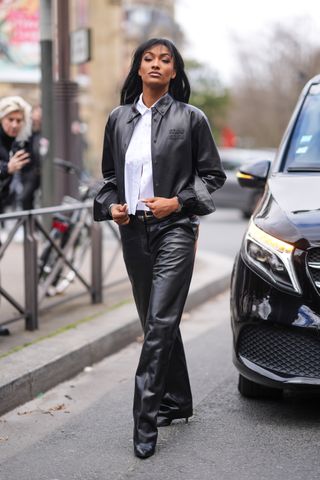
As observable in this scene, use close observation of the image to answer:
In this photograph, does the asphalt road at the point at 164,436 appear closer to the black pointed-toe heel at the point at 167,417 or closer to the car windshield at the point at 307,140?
the black pointed-toe heel at the point at 167,417

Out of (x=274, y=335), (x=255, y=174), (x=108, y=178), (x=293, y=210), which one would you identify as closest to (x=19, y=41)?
(x=255, y=174)

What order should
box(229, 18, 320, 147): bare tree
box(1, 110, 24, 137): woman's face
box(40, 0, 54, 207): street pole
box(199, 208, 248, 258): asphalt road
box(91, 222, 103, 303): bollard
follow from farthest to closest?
1. box(229, 18, 320, 147): bare tree
2. box(199, 208, 248, 258): asphalt road
3. box(40, 0, 54, 207): street pole
4. box(91, 222, 103, 303): bollard
5. box(1, 110, 24, 137): woman's face

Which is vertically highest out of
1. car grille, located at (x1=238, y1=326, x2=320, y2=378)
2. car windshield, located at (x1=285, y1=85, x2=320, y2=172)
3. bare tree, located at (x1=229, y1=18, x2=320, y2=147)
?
car windshield, located at (x1=285, y1=85, x2=320, y2=172)

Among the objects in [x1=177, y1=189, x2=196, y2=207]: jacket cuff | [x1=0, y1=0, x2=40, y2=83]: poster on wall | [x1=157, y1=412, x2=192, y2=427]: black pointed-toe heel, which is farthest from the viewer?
[x1=0, y1=0, x2=40, y2=83]: poster on wall

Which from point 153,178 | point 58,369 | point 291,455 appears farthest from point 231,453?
point 58,369

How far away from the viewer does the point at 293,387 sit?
4.49 metres

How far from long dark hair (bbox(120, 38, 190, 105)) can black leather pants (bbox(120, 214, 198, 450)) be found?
2.12ft

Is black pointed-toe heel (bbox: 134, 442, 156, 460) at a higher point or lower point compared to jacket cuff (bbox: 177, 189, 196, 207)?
lower

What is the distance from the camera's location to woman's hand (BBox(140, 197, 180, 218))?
14.0 feet

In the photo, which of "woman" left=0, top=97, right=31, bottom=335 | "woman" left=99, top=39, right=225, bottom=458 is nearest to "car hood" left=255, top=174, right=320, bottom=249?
"woman" left=99, top=39, right=225, bottom=458

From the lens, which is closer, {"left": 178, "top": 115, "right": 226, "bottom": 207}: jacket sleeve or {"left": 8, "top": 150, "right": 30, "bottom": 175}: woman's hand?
{"left": 178, "top": 115, "right": 226, "bottom": 207}: jacket sleeve

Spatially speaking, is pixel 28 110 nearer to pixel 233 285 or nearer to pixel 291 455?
pixel 233 285

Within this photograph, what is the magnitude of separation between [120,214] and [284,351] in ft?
3.44

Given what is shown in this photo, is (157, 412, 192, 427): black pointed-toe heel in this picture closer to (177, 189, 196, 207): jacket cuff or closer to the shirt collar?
(177, 189, 196, 207): jacket cuff
